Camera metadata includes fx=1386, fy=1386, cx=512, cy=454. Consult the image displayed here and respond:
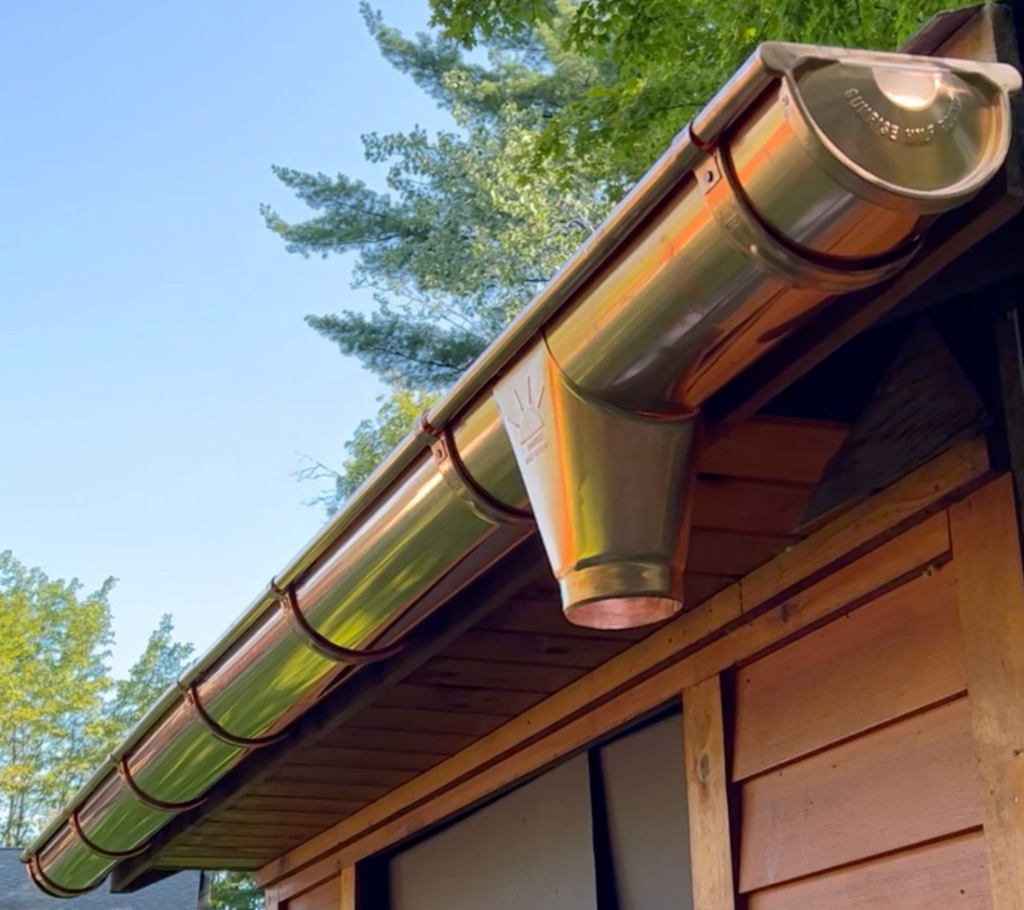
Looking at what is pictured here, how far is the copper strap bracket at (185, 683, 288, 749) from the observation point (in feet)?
7.15

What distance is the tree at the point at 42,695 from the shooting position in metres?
22.0

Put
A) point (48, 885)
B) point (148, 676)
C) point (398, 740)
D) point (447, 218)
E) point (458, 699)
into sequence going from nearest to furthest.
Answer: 1. point (458, 699)
2. point (398, 740)
3. point (48, 885)
4. point (447, 218)
5. point (148, 676)

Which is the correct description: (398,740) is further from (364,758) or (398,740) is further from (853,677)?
(853,677)

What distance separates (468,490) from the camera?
1.42 metres

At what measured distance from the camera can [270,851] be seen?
3.79 m

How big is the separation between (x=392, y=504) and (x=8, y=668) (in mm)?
21759

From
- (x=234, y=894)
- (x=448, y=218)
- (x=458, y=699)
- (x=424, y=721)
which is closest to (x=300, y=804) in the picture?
(x=424, y=721)

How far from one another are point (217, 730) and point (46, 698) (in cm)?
2147

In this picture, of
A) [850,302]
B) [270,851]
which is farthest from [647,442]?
[270,851]

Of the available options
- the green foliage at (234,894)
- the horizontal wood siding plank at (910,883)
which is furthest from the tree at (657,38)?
the green foliage at (234,894)

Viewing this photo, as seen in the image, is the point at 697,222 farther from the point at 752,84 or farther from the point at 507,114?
the point at 507,114

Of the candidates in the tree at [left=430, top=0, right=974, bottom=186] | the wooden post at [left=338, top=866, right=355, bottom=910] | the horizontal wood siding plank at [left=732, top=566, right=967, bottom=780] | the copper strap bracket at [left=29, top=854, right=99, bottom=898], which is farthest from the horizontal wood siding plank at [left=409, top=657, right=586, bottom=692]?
the tree at [left=430, top=0, right=974, bottom=186]

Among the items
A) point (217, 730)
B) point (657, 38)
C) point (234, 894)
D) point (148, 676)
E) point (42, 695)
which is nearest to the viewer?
point (217, 730)

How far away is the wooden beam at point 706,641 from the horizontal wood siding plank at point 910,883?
12.1 inches
